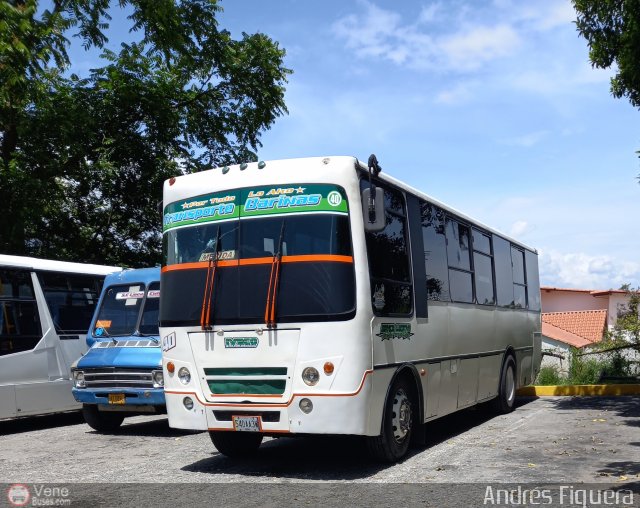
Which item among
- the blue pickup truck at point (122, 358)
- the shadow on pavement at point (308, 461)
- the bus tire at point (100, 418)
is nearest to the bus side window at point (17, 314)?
the blue pickup truck at point (122, 358)

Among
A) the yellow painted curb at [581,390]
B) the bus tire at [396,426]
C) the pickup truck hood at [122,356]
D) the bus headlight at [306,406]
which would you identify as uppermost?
the pickup truck hood at [122,356]

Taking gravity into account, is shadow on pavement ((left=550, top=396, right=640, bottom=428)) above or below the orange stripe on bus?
below

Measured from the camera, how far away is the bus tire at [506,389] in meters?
13.4

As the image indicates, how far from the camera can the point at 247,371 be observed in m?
8.05

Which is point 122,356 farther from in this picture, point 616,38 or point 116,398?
point 616,38

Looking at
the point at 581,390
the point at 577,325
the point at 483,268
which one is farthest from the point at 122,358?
the point at 577,325

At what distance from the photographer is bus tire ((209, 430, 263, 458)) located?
9.06 meters

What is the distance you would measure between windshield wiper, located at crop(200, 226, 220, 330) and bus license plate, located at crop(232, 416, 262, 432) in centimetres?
101

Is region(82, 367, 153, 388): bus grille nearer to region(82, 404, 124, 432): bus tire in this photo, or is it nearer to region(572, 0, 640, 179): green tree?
region(82, 404, 124, 432): bus tire

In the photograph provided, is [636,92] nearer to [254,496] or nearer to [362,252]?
[362,252]

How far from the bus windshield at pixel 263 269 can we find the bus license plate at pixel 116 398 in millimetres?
3315

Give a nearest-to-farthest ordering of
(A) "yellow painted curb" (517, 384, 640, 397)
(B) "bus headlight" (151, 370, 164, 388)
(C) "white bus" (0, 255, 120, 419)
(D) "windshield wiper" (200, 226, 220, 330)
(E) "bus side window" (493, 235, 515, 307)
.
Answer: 1. (D) "windshield wiper" (200, 226, 220, 330)
2. (B) "bus headlight" (151, 370, 164, 388)
3. (C) "white bus" (0, 255, 120, 419)
4. (E) "bus side window" (493, 235, 515, 307)
5. (A) "yellow painted curb" (517, 384, 640, 397)

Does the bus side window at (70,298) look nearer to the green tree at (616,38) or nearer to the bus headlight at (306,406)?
the bus headlight at (306,406)

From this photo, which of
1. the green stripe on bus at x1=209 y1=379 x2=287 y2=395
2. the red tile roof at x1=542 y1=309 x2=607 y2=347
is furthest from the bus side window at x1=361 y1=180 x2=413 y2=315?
the red tile roof at x1=542 y1=309 x2=607 y2=347
